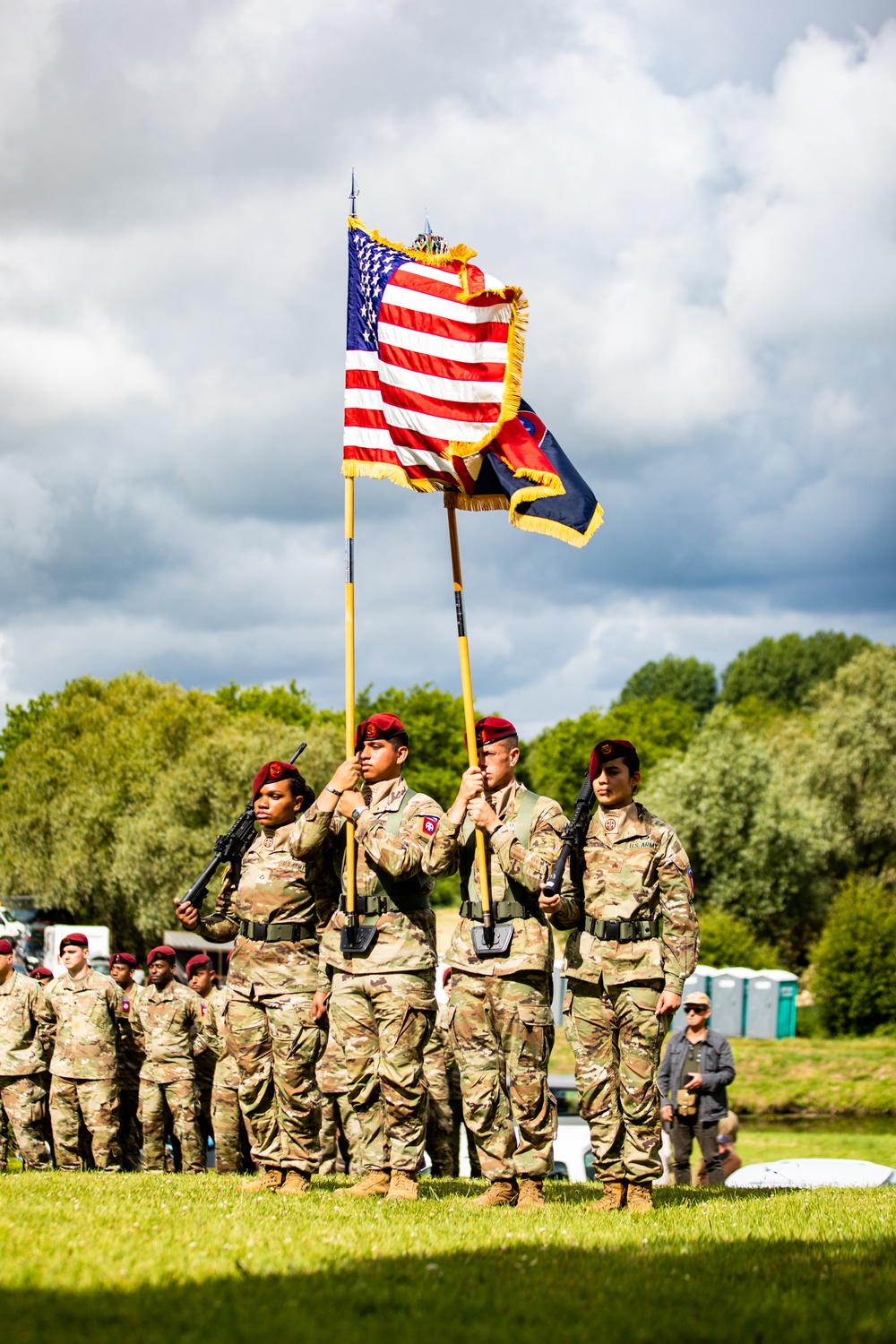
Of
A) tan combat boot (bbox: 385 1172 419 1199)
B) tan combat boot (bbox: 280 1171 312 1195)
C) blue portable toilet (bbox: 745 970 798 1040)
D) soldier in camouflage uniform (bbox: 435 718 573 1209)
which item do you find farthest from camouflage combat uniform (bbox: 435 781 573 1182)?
blue portable toilet (bbox: 745 970 798 1040)

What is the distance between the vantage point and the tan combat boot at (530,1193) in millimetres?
8211

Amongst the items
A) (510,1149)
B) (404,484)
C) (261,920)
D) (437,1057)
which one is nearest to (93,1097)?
(437,1057)

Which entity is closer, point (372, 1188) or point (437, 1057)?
point (372, 1188)

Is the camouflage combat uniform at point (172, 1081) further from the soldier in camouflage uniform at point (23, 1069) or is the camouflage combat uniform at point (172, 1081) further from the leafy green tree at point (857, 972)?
the leafy green tree at point (857, 972)

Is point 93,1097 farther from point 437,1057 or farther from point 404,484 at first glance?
point 404,484

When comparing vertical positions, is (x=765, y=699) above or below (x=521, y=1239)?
above

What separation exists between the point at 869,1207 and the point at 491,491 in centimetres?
Result: 527

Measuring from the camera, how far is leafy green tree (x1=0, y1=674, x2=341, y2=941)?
48.3m

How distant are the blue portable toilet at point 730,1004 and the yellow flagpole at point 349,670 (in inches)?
1154

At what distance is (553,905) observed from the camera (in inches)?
325

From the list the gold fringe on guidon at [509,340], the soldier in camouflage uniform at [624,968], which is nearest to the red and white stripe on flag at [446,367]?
the gold fringe on guidon at [509,340]

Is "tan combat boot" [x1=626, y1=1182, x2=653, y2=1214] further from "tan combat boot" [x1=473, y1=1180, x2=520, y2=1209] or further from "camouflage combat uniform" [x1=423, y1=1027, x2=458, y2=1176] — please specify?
"camouflage combat uniform" [x1=423, y1=1027, x2=458, y2=1176]

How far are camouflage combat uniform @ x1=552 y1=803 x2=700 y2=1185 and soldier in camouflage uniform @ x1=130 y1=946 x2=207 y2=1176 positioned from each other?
6.27 meters

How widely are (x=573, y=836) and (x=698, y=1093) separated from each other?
614 cm
